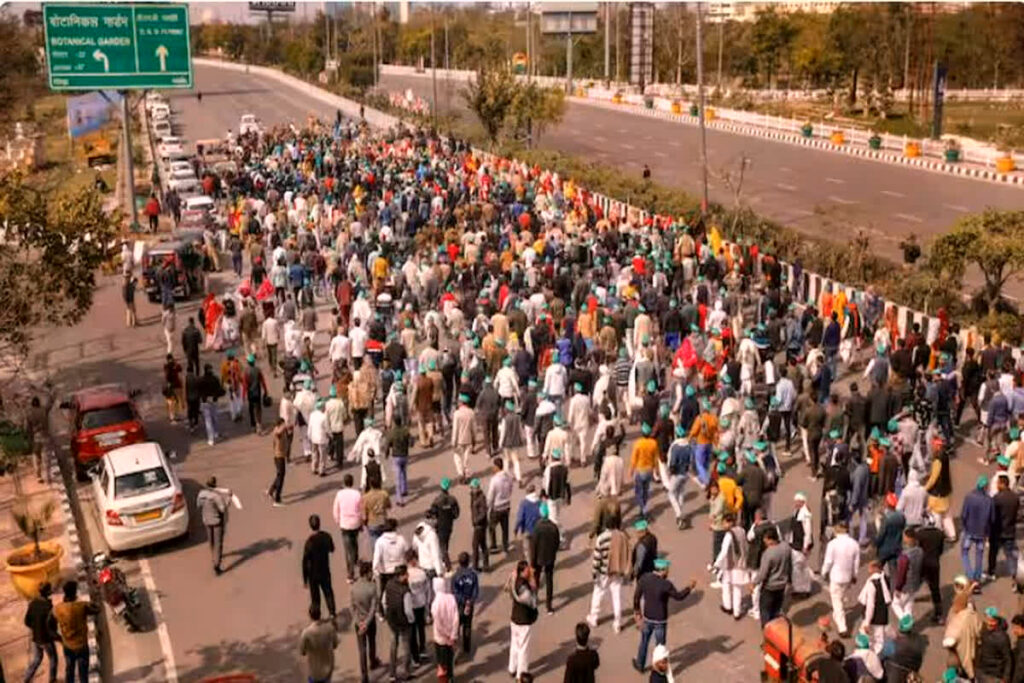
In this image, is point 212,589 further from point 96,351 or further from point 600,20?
point 600,20

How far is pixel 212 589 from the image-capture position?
552 inches

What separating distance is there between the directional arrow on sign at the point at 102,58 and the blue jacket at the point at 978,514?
29.8m

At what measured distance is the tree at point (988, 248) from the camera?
22359mm

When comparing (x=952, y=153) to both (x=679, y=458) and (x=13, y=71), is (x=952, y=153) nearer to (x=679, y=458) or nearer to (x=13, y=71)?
(x=679, y=458)

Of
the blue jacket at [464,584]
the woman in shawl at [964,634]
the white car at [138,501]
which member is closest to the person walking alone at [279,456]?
the white car at [138,501]

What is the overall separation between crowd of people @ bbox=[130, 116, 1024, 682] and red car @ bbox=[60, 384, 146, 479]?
4.75 ft

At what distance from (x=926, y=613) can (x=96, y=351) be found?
725 inches

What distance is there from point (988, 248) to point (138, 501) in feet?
55.3

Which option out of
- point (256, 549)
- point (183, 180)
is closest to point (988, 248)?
point (256, 549)

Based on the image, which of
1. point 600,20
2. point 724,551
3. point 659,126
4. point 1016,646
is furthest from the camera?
point 600,20

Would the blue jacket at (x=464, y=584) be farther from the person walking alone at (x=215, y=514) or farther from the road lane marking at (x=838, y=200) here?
the road lane marking at (x=838, y=200)

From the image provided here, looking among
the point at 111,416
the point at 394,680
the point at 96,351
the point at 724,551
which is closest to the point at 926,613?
the point at 724,551

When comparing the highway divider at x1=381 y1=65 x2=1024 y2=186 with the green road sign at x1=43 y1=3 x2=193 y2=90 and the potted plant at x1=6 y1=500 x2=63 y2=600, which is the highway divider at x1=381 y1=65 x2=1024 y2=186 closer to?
the green road sign at x1=43 y1=3 x2=193 y2=90

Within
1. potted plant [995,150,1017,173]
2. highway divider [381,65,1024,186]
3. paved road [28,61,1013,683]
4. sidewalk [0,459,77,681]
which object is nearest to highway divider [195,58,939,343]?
paved road [28,61,1013,683]
